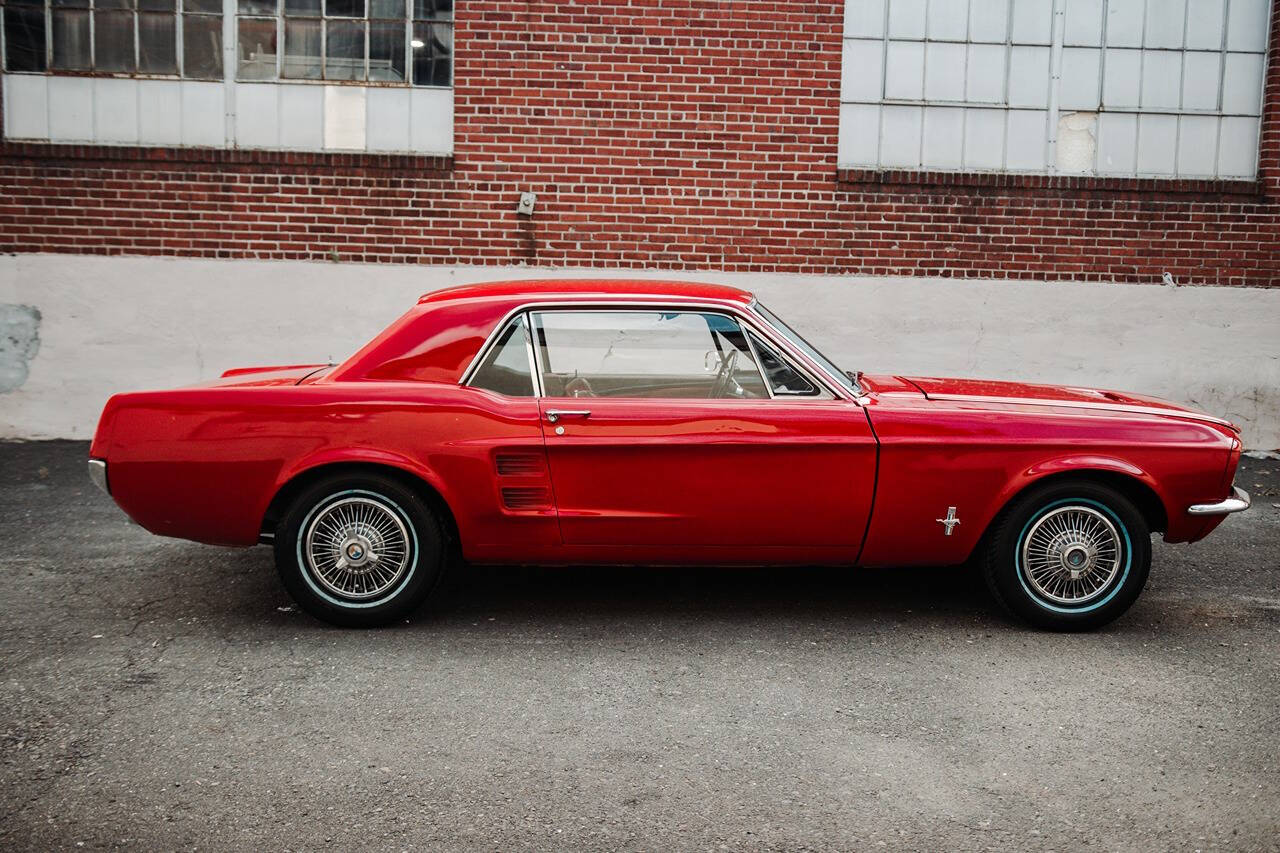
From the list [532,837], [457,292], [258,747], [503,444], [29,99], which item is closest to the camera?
[532,837]

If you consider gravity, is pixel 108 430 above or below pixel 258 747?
above

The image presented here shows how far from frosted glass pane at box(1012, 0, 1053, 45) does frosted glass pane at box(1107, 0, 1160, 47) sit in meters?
0.49

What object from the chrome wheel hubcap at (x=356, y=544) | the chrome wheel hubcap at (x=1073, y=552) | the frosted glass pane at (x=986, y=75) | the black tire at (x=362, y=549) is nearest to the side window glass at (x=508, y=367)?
the black tire at (x=362, y=549)

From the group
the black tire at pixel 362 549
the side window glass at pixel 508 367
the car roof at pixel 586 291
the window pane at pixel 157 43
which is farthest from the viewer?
the window pane at pixel 157 43

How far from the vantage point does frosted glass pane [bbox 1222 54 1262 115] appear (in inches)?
361

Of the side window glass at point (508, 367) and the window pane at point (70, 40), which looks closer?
the side window glass at point (508, 367)

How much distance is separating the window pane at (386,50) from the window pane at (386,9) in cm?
6

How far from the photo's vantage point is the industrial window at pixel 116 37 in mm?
8930

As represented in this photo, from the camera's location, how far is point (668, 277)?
902cm

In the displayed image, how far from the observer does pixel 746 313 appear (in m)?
4.74

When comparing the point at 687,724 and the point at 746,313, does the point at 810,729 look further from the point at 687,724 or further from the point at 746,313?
the point at 746,313

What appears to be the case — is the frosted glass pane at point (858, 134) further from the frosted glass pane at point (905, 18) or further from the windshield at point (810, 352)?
the windshield at point (810, 352)

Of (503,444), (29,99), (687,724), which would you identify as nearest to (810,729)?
(687,724)

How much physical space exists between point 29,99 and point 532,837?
27.3ft
